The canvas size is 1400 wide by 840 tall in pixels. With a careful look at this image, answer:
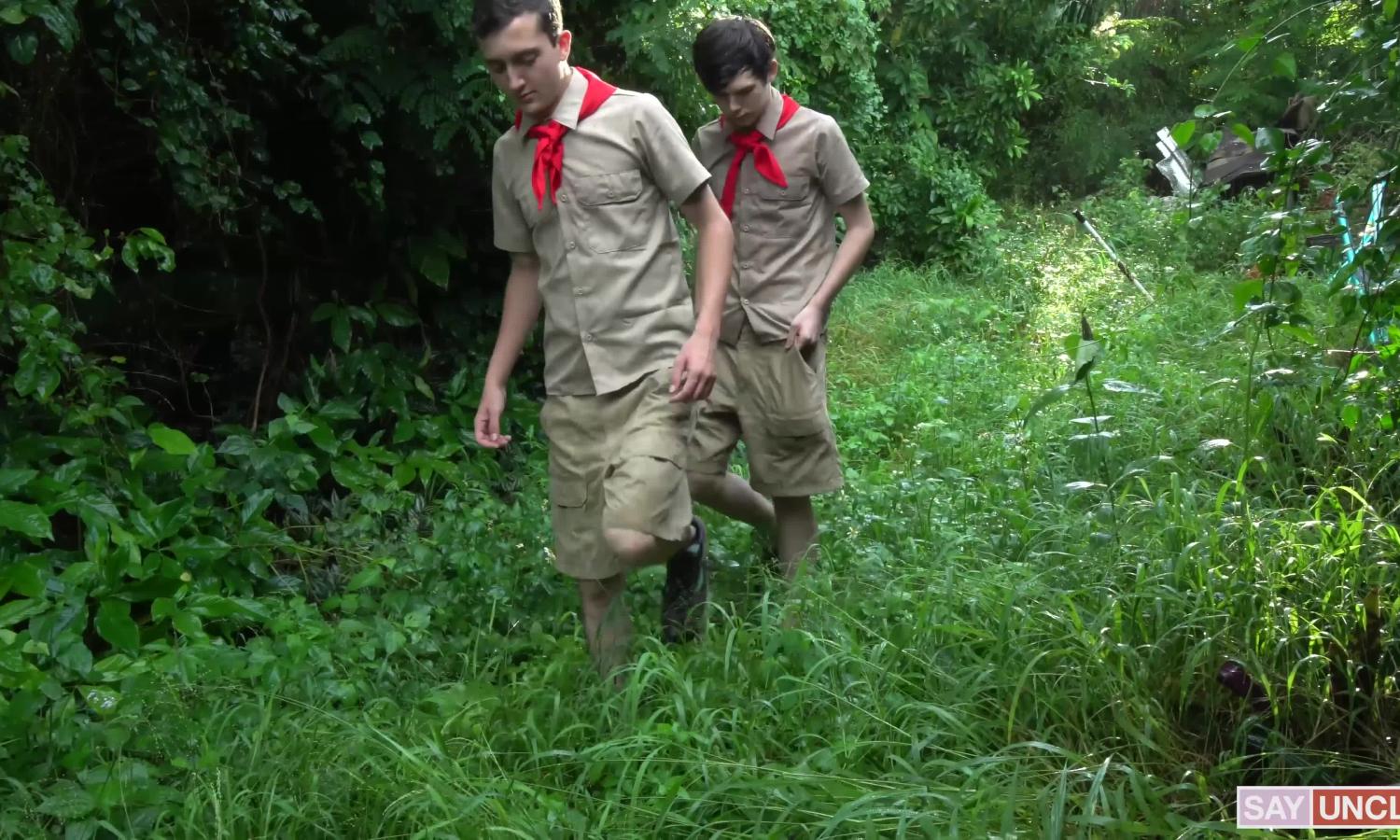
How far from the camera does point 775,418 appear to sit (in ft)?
13.8

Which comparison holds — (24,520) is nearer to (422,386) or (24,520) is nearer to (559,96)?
(559,96)

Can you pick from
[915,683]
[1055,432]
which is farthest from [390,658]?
[1055,432]

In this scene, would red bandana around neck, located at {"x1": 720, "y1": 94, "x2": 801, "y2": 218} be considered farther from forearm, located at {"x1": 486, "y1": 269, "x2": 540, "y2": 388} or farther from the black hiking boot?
the black hiking boot

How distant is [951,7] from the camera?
13508 mm

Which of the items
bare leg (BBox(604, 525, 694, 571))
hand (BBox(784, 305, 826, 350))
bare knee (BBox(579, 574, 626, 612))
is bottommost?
bare knee (BBox(579, 574, 626, 612))

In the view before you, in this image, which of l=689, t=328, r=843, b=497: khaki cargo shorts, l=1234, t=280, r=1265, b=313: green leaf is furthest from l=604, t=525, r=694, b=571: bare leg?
l=1234, t=280, r=1265, b=313: green leaf

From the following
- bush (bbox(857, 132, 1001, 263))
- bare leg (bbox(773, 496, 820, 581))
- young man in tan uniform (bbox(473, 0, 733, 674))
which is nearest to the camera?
young man in tan uniform (bbox(473, 0, 733, 674))

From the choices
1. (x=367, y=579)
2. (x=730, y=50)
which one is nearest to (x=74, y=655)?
(x=367, y=579)

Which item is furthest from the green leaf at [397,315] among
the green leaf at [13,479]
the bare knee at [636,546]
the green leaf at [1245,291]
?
the green leaf at [1245,291]

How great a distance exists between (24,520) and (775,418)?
214 cm

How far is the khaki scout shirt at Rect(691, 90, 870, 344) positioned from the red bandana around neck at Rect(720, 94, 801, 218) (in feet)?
0.05

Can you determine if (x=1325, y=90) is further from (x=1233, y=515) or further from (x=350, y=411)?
(x=350, y=411)

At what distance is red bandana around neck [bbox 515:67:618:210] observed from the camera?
11.5ft

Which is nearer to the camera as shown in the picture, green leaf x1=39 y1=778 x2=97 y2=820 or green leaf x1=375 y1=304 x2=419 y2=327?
green leaf x1=39 y1=778 x2=97 y2=820
